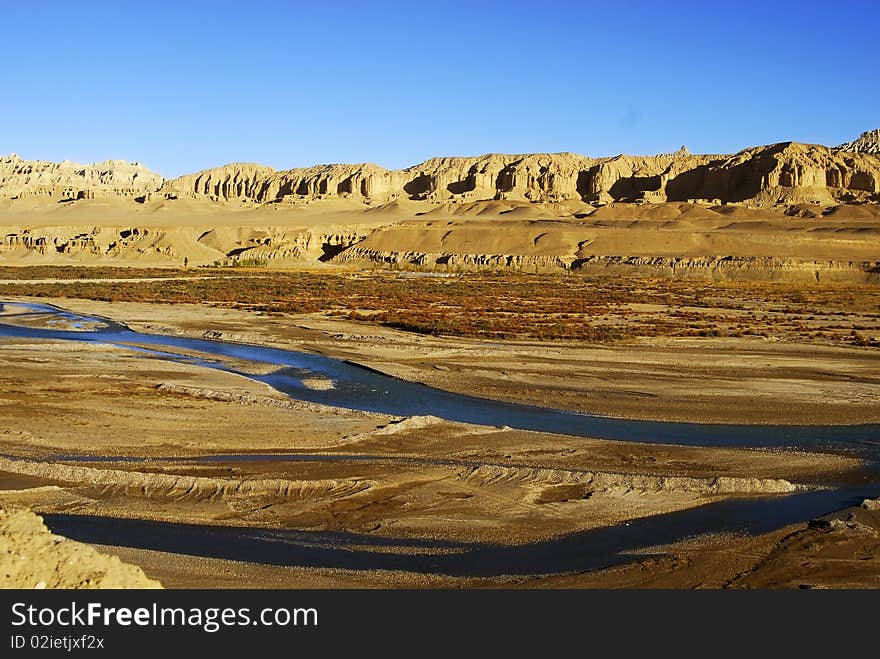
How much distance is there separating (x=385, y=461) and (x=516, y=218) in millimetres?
102673

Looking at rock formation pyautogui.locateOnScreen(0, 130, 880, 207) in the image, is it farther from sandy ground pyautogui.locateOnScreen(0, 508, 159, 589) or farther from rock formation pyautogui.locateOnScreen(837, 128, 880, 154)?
sandy ground pyautogui.locateOnScreen(0, 508, 159, 589)

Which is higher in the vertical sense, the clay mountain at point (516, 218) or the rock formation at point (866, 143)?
the rock formation at point (866, 143)

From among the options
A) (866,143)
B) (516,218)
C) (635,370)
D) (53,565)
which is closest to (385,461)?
(53,565)

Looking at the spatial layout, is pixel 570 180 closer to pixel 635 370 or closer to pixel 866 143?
pixel 866 143

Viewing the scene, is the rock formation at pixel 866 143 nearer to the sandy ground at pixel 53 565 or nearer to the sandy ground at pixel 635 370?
the sandy ground at pixel 635 370

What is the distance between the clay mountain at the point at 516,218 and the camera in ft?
260

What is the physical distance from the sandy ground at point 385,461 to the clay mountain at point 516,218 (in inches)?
2080

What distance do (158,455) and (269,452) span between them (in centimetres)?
167

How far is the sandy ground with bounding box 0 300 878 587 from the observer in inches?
388

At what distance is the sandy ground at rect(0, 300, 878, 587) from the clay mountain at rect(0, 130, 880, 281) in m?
52.8

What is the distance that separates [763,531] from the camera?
10.0 meters

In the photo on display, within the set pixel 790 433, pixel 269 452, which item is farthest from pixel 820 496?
pixel 269 452

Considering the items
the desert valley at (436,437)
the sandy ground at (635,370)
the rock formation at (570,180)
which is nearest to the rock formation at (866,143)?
the rock formation at (570,180)
